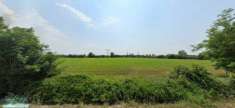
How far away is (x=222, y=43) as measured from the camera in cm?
1084

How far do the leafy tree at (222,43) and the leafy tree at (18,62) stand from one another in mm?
6350

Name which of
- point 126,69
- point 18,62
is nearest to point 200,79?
point 18,62

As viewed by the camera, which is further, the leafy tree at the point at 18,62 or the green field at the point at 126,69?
the green field at the point at 126,69

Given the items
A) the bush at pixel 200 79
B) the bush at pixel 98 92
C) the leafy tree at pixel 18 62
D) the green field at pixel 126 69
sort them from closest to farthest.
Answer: the bush at pixel 98 92, the leafy tree at pixel 18 62, the bush at pixel 200 79, the green field at pixel 126 69

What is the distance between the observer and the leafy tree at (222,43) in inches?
425

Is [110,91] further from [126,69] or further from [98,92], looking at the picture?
[126,69]

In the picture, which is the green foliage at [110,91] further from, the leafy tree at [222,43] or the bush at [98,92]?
the leafy tree at [222,43]

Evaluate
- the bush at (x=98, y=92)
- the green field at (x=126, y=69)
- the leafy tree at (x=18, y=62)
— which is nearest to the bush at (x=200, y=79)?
the bush at (x=98, y=92)

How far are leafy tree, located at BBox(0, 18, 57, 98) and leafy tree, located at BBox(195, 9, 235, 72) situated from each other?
20.8ft

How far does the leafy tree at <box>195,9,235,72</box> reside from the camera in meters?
10.8

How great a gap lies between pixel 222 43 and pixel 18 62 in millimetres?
7231

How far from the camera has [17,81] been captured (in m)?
8.53

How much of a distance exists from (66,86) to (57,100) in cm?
50

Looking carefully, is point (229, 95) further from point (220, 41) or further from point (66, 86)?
point (66, 86)
